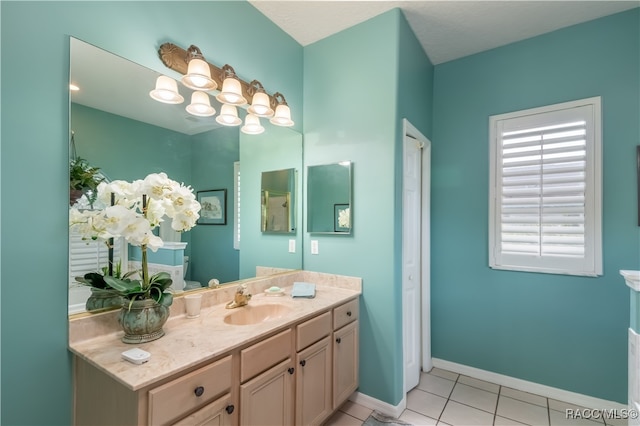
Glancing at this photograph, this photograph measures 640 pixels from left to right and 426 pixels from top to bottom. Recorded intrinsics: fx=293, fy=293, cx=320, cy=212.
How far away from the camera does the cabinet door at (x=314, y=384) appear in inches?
66.1

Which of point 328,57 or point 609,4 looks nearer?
point 609,4

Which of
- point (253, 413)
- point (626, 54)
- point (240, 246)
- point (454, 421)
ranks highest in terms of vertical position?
point (626, 54)

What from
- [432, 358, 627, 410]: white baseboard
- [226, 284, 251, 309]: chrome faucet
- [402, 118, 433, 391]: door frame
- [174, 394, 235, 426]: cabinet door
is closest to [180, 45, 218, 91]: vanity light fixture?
[226, 284, 251, 309]: chrome faucet

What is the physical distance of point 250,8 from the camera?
212 cm

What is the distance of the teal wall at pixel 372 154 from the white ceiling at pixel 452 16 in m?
0.10

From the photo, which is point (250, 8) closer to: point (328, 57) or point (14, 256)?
point (328, 57)

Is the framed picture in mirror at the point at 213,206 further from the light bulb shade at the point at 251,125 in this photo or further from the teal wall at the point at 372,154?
the teal wall at the point at 372,154

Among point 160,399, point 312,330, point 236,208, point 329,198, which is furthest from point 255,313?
point 329,198

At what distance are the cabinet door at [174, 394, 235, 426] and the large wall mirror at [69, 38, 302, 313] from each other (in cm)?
70

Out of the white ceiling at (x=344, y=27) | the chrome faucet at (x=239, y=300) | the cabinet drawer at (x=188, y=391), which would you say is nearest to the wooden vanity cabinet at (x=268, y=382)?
the cabinet drawer at (x=188, y=391)

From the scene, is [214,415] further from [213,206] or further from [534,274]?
[534,274]

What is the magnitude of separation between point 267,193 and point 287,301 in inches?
35.0

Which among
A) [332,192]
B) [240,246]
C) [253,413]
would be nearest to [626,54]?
[332,192]

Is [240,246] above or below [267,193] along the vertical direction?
below
